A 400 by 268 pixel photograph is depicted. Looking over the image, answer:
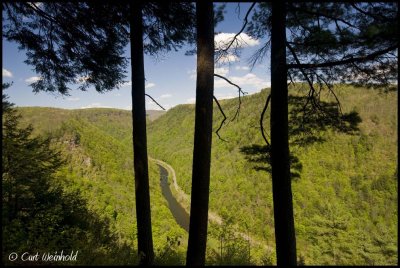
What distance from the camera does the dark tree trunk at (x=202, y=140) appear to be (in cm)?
357

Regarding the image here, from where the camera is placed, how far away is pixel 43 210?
216 inches

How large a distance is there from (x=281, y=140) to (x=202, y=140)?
44.2 inches

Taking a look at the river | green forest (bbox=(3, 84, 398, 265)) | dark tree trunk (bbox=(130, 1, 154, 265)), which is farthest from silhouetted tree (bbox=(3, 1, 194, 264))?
the river

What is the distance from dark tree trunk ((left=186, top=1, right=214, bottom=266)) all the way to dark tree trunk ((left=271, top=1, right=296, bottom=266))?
93 centimetres

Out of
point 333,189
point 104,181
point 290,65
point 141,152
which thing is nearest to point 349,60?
point 290,65

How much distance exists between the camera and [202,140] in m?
3.62

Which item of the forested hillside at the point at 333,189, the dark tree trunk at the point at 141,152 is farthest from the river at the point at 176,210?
the dark tree trunk at the point at 141,152

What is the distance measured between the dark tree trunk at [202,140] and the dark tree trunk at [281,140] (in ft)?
3.06

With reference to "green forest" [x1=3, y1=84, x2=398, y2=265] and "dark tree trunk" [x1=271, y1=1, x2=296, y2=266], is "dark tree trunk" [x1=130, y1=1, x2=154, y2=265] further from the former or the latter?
"green forest" [x1=3, y1=84, x2=398, y2=265]

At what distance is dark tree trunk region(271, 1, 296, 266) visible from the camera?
152 inches

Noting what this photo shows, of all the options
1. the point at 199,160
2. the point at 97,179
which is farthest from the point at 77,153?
the point at 199,160

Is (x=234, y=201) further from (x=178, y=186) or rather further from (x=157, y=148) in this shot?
(x=157, y=148)

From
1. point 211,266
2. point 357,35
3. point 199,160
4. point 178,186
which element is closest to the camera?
point 357,35

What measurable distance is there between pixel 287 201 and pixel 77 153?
53.1 metres
